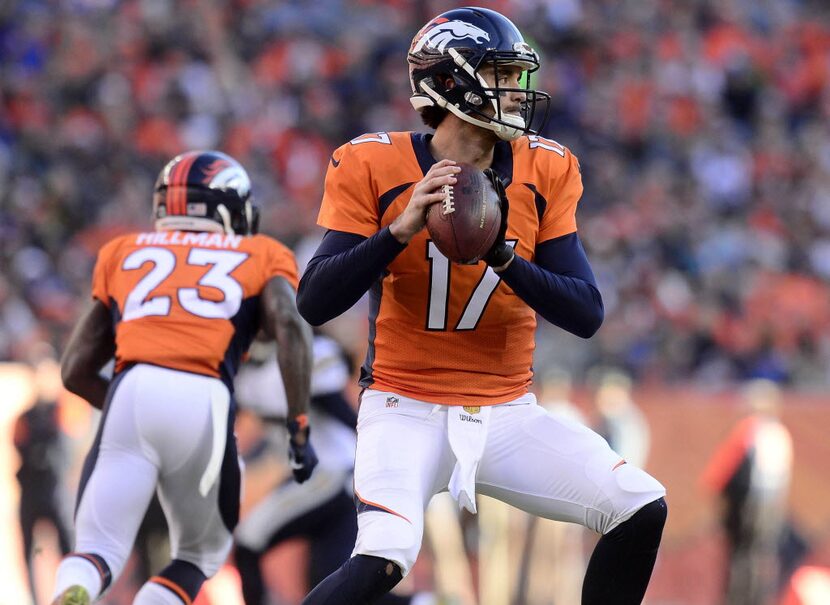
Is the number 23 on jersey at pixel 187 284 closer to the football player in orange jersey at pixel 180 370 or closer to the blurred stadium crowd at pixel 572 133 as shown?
the football player in orange jersey at pixel 180 370

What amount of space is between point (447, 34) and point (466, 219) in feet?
2.43

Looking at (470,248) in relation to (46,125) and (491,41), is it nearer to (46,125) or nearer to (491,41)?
(491,41)

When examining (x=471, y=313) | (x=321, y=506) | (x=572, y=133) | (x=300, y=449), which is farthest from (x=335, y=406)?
(x=572, y=133)

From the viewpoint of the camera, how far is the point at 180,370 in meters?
4.92

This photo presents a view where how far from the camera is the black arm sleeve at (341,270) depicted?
12.1 ft

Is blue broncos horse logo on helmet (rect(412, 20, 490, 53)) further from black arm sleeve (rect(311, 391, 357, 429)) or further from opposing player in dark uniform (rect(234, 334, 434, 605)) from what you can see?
black arm sleeve (rect(311, 391, 357, 429))

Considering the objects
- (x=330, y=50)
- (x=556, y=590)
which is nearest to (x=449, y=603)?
(x=556, y=590)

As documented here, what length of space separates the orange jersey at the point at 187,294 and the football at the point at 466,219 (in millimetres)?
1536

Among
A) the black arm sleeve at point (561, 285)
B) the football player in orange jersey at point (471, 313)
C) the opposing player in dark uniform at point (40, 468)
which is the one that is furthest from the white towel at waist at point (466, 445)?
the opposing player in dark uniform at point (40, 468)

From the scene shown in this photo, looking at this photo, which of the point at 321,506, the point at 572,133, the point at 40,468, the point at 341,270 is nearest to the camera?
the point at 341,270

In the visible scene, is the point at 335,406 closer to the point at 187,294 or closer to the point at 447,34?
the point at 187,294

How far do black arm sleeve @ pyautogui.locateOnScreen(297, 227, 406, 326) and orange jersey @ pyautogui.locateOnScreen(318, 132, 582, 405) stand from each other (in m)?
0.08

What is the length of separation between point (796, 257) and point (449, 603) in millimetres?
7284

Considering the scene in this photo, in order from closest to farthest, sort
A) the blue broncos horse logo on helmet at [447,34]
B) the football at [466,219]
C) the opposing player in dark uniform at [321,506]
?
the football at [466,219]
the blue broncos horse logo on helmet at [447,34]
the opposing player in dark uniform at [321,506]
